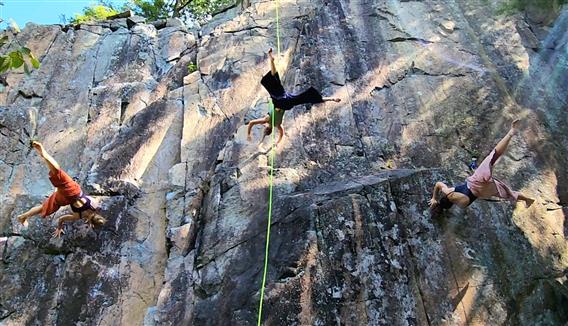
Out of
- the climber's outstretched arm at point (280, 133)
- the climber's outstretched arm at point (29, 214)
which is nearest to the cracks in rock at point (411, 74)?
the climber's outstretched arm at point (280, 133)

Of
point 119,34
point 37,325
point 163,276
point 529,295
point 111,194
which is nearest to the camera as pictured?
point 529,295

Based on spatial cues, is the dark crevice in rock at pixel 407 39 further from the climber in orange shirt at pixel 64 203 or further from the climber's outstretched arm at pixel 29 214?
the climber's outstretched arm at pixel 29 214

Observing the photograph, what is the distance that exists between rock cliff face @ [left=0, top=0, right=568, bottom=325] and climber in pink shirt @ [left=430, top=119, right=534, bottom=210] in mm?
401

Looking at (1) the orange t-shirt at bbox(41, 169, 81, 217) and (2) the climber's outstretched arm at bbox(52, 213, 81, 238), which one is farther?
(2) the climber's outstretched arm at bbox(52, 213, 81, 238)

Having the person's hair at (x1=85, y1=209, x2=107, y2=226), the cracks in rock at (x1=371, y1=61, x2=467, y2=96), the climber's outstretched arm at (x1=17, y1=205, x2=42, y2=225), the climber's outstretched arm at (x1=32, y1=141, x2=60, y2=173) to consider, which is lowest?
the cracks in rock at (x1=371, y1=61, x2=467, y2=96)

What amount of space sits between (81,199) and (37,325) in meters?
1.90

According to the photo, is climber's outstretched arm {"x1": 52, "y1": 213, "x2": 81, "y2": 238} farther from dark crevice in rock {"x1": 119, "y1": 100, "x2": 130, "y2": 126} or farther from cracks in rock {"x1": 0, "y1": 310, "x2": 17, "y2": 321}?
dark crevice in rock {"x1": 119, "y1": 100, "x2": 130, "y2": 126}

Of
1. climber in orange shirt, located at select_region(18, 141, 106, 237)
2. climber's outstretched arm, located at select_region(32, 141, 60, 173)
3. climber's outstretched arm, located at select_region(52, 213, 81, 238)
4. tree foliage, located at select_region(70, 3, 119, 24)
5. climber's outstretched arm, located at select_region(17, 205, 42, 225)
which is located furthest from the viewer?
tree foliage, located at select_region(70, 3, 119, 24)

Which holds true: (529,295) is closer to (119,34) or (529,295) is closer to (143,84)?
(143,84)

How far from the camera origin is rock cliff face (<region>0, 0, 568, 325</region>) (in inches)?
271

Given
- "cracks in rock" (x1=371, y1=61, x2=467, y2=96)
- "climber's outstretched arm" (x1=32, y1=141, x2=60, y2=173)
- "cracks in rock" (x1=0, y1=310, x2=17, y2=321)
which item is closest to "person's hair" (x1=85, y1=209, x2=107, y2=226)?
"climber's outstretched arm" (x1=32, y1=141, x2=60, y2=173)

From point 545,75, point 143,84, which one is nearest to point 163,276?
point 143,84

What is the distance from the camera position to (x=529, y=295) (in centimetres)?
690

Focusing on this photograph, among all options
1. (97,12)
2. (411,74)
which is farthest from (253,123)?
(97,12)
